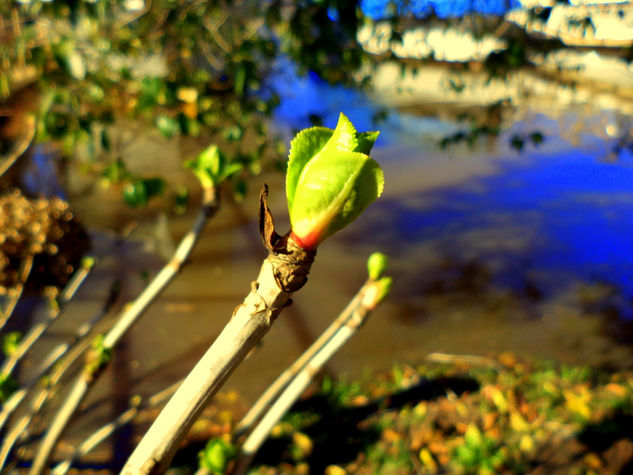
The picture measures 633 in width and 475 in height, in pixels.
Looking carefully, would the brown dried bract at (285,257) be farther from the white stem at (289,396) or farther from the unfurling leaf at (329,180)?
the white stem at (289,396)

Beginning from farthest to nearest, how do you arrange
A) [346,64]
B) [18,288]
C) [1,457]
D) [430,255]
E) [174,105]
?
[430,255], [346,64], [174,105], [18,288], [1,457]

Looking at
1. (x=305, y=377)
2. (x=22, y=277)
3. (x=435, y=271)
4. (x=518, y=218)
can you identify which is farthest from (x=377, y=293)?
(x=518, y=218)

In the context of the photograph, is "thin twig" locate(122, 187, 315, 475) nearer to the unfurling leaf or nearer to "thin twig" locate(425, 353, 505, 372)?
the unfurling leaf

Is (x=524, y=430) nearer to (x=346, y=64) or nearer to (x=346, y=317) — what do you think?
(x=346, y=317)

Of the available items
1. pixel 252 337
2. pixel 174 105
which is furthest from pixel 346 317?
pixel 174 105

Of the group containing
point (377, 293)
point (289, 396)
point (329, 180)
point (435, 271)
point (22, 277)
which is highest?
point (329, 180)

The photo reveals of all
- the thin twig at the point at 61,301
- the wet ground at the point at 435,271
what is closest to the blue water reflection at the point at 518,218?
the wet ground at the point at 435,271

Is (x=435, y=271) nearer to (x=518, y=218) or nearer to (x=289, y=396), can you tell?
(x=518, y=218)
